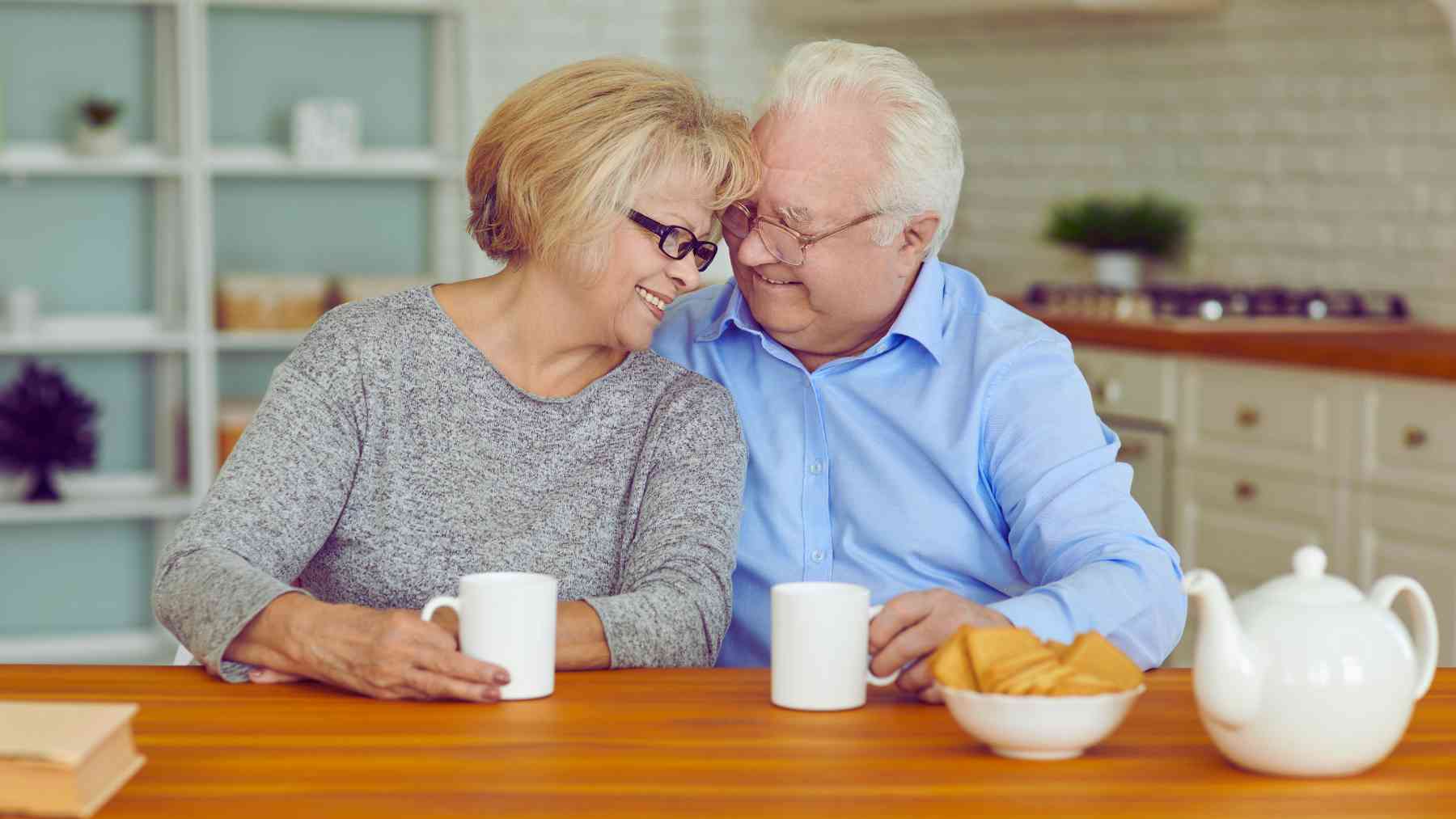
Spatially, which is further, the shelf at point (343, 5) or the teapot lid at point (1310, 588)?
the shelf at point (343, 5)

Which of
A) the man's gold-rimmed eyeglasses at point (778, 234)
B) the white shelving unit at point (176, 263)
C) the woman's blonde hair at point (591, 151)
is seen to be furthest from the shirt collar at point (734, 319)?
the white shelving unit at point (176, 263)

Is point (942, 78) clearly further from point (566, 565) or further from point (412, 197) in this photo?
point (566, 565)

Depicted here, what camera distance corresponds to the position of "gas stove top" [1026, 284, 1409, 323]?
169 inches

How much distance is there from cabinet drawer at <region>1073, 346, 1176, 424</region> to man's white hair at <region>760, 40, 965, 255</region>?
2.08m

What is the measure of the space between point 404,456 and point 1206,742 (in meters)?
0.92

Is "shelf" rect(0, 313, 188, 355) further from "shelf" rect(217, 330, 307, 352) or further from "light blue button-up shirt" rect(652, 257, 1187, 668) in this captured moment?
"light blue button-up shirt" rect(652, 257, 1187, 668)

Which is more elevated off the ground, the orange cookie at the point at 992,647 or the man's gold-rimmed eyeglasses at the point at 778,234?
the man's gold-rimmed eyeglasses at the point at 778,234

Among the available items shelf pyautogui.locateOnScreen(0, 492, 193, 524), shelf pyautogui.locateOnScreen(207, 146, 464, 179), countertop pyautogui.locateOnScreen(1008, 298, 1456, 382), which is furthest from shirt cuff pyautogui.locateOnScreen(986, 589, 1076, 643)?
shelf pyautogui.locateOnScreen(207, 146, 464, 179)

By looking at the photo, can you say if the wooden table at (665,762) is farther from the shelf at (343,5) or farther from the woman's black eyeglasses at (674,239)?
the shelf at (343,5)

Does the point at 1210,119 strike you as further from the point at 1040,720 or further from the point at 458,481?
the point at 1040,720

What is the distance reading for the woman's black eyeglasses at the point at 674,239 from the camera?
1.99 m

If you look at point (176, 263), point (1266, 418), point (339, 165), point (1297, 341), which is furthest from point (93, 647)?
point (1297, 341)

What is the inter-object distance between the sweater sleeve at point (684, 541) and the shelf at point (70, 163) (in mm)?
3304

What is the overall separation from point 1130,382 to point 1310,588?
3053 mm
